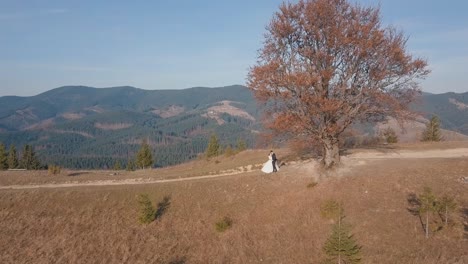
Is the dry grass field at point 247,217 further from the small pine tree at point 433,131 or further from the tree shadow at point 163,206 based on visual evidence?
the small pine tree at point 433,131

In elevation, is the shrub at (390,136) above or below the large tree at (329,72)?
below

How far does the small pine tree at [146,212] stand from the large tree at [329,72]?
1072 cm

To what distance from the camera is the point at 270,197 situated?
2936cm

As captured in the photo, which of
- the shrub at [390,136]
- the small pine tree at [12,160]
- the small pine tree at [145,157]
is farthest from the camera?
the small pine tree at [12,160]

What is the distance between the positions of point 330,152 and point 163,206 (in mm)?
14004

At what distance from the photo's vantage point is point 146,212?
90.7 feet

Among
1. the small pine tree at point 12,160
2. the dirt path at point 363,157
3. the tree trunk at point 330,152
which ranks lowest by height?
the small pine tree at point 12,160

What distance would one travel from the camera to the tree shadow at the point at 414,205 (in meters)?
24.3

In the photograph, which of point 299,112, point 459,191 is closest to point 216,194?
point 299,112

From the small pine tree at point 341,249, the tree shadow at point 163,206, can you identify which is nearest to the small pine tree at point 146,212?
the tree shadow at point 163,206

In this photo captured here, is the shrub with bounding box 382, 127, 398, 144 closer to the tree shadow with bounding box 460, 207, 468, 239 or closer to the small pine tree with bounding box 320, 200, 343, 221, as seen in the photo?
the tree shadow with bounding box 460, 207, 468, 239

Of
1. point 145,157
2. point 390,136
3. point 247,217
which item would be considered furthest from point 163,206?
point 145,157

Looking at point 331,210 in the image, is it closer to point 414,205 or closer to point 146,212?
point 414,205

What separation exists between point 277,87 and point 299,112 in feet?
8.66
